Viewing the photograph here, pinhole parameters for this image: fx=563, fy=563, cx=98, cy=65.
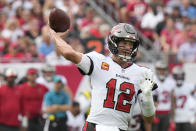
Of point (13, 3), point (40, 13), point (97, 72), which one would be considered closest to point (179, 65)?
point (40, 13)

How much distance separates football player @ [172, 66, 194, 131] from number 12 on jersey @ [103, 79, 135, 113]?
18.4 ft

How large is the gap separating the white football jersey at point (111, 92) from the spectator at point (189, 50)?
23.6 ft

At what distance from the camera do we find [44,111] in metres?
9.58

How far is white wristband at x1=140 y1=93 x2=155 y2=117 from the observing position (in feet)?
15.8

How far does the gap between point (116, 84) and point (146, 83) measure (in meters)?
0.26

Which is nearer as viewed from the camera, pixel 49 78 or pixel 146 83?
pixel 146 83

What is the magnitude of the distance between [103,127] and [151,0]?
9200 mm

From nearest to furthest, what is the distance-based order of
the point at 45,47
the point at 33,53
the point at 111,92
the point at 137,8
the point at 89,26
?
the point at 111,92 < the point at 33,53 < the point at 45,47 < the point at 89,26 < the point at 137,8

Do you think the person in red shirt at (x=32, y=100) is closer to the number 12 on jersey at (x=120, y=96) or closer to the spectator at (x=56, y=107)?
the spectator at (x=56, y=107)

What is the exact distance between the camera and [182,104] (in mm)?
10406

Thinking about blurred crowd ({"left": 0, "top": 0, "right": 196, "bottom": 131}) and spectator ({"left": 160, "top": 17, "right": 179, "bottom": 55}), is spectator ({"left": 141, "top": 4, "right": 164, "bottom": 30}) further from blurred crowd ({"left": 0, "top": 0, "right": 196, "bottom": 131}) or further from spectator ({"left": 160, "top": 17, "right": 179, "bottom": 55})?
spectator ({"left": 160, "top": 17, "right": 179, "bottom": 55})

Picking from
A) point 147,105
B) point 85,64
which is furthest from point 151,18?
point 85,64

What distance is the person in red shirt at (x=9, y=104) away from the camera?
9312 mm

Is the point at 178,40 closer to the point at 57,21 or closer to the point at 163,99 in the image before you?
the point at 163,99
